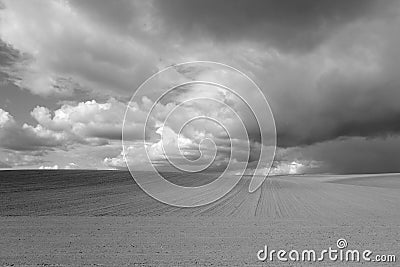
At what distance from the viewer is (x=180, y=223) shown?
24.0m

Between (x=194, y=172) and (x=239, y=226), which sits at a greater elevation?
(x=194, y=172)

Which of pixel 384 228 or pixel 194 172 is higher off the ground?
pixel 194 172

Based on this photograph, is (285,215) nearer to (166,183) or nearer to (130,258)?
(130,258)

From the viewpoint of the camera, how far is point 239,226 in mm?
22781

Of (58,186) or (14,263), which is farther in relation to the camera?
(58,186)

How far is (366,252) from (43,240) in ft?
44.3

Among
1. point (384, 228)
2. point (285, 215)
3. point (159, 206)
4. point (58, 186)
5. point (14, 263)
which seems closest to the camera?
point (14, 263)

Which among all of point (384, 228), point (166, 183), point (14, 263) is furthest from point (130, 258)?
point (166, 183)

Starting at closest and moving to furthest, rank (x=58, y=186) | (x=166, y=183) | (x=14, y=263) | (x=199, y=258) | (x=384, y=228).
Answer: (x=14, y=263)
(x=199, y=258)
(x=384, y=228)
(x=58, y=186)
(x=166, y=183)

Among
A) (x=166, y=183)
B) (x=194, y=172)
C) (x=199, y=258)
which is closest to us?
(x=199, y=258)

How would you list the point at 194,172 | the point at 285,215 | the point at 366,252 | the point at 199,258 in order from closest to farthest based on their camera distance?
the point at 199,258, the point at 366,252, the point at 285,215, the point at 194,172

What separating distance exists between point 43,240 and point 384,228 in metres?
17.5

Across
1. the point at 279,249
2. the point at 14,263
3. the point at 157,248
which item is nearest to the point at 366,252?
the point at 279,249

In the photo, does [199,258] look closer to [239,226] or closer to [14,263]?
[14,263]
